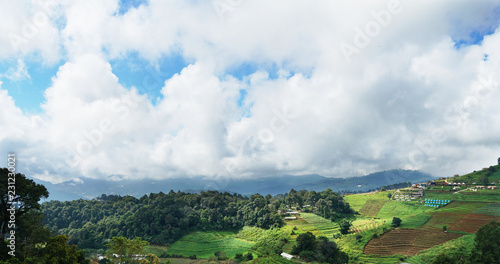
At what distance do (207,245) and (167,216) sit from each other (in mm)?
14849

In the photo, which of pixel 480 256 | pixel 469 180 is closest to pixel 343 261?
pixel 480 256

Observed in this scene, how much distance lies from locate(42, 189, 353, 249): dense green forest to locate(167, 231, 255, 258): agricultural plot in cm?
352

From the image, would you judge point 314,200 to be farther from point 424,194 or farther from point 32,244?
point 32,244

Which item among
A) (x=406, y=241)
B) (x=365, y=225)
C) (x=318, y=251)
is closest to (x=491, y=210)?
(x=406, y=241)

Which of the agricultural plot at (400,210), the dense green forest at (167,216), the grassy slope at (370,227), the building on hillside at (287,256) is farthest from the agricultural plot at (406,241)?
the dense green forest at (167,216)

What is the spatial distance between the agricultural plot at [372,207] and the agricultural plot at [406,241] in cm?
1950

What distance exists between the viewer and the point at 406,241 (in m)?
51.2

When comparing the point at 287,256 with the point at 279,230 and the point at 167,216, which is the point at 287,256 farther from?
the point at 167,216

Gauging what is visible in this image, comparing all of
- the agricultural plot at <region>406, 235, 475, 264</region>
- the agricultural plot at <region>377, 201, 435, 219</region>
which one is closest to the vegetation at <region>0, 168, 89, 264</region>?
the agricultural plot at <region>406, 235, 475, 264</region>

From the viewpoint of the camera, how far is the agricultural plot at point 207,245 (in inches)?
2306

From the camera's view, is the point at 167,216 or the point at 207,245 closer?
the point at 207,245

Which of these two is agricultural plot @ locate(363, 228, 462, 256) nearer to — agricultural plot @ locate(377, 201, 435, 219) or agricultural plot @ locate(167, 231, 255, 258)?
agricultural plot @ locate(377, 201, 435, 219)

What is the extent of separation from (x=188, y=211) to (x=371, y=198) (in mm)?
61811

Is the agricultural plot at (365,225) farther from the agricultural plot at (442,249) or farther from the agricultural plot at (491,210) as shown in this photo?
the agricultural plot at (491,210)
